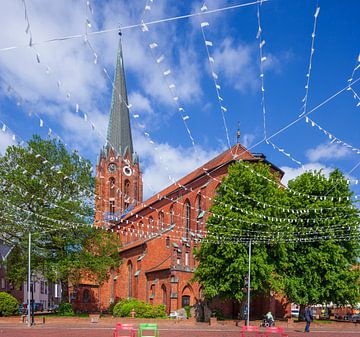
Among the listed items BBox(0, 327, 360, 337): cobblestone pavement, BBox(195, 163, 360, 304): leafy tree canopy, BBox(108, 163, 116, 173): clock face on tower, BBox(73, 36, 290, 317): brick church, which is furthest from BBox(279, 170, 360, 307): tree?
BBox(108, 163, 116, 173): clock face on tower

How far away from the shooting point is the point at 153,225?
2340 inches

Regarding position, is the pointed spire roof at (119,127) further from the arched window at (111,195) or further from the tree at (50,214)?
the tree at (50,214)

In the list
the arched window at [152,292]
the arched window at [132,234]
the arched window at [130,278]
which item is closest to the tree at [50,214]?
the arched window at [152,292]

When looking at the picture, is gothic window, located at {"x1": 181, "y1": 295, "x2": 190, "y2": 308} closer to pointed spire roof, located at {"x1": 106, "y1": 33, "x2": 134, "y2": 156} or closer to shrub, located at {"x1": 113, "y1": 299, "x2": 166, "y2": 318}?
shrub, located at {"x1": 113, "y1": 299, "x2": 166, "y2": 318}

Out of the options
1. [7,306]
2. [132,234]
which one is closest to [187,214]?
[132,234]

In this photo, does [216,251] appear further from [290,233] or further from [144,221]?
[144,221]

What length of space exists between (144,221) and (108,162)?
16655 millimetres

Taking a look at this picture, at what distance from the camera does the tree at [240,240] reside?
32.9 metres

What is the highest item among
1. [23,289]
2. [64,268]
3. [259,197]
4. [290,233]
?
[259,197]

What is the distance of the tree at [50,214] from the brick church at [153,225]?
100 inches

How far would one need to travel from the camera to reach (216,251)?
34062 mm

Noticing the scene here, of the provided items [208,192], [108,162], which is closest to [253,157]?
[208,192]

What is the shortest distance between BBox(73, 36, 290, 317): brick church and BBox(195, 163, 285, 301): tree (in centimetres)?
375

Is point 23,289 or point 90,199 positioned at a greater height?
point 90,199
